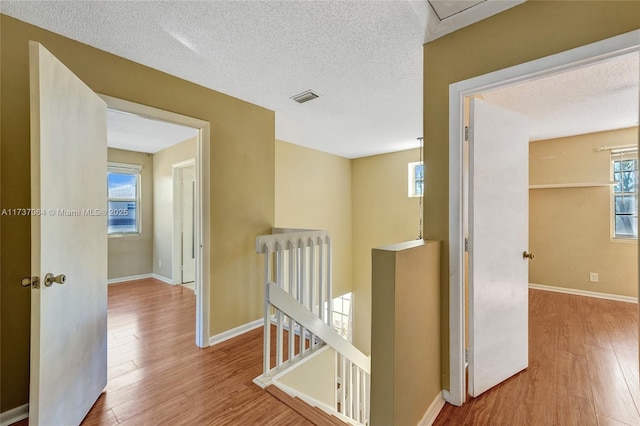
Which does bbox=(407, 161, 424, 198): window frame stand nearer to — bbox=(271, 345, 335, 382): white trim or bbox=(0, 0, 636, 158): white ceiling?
bbox=(0, 0, 636, 158): white ceiling

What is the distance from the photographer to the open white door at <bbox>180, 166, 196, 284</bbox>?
15.3ft

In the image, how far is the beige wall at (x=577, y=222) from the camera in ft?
12.3

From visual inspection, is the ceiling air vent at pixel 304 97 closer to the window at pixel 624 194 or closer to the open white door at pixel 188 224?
the open white door at pixel 188 224

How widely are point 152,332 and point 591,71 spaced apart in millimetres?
4646

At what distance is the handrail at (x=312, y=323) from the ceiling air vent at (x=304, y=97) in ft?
6.03

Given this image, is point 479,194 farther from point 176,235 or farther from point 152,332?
point 176,235

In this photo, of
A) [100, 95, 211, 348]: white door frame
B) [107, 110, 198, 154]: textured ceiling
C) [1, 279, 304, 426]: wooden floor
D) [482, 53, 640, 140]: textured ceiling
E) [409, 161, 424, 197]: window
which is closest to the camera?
[1, 279, 304, 426]: wooden floor

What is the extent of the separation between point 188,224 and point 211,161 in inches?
104

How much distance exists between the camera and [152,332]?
276cm

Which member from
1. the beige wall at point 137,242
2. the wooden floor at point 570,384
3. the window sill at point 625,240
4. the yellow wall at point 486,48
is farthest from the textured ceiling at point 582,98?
the beige wall at point 137,242

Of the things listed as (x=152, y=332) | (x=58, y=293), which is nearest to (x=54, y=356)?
(x=58, y=293)

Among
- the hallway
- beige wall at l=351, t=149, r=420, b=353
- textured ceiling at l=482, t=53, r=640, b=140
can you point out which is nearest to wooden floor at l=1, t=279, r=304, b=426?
the hallway

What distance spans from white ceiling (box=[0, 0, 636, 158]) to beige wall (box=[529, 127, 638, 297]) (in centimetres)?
168

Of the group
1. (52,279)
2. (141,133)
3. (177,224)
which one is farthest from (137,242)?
(52,279)
